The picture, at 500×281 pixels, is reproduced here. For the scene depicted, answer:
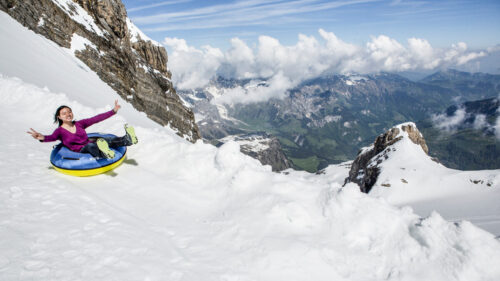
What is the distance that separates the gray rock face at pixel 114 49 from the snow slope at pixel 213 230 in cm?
4821

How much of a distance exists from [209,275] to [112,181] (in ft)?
20.1

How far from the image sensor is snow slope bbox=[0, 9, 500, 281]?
575 centimetres

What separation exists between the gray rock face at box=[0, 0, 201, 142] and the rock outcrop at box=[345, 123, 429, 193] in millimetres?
51023

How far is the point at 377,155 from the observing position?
73688mm

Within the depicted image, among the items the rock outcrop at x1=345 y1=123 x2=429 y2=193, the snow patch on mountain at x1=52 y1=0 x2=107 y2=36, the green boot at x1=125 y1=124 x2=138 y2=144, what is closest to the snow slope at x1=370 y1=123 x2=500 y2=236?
the rock outcrop at x1=345 y1=123 x2=429 y2=193

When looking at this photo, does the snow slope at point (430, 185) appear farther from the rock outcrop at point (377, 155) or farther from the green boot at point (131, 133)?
the green boot at point (131, 133)

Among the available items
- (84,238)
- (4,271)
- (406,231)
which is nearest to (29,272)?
(4,271)

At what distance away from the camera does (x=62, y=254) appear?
220 inches

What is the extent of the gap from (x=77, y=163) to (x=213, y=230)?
5832 millimetres

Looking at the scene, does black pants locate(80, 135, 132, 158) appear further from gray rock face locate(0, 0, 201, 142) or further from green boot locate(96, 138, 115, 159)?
gray rock face locate(0, 0, 201, 142)

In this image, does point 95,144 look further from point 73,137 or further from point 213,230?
point 213,230

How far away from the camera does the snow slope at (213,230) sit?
5.75 metres

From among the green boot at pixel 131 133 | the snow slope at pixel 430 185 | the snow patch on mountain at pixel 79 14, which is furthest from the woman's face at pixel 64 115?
the snow patch on mountain at pixel 79 14

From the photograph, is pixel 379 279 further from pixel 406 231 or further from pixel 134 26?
pixel 134 26
